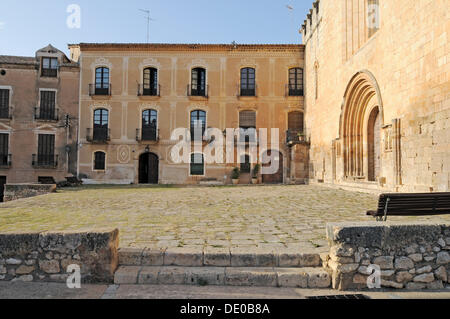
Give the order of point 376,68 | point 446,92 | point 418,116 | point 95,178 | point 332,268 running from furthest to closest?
point 95,178, point 376,68, point 418,116, point 446,92, point 332,268

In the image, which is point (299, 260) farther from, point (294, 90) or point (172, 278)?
point (294, 90)

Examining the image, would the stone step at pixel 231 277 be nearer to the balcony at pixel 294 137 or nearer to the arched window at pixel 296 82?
the balcony at pixel 294 137

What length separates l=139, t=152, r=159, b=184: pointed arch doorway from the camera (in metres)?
21.4

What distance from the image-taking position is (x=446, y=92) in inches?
289

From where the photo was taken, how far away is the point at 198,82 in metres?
21.6

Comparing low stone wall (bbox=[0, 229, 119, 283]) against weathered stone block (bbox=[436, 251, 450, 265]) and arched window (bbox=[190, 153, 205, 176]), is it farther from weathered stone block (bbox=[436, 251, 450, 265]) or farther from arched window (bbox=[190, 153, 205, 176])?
arched window (bbox=[190, 153, 205, 176])

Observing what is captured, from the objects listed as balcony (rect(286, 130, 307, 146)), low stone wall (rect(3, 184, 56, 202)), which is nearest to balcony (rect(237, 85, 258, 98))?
balcony (rect(286, 130, 307, 146))

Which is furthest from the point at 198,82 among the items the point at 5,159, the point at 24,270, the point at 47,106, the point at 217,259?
the point at 24,270

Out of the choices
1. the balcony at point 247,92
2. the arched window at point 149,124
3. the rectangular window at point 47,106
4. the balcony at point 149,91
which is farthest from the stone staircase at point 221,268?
the rectangular window at point 47,106

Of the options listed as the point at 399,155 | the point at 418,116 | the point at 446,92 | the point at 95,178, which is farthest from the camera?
the point at 95,178

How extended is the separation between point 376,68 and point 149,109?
587 inches
